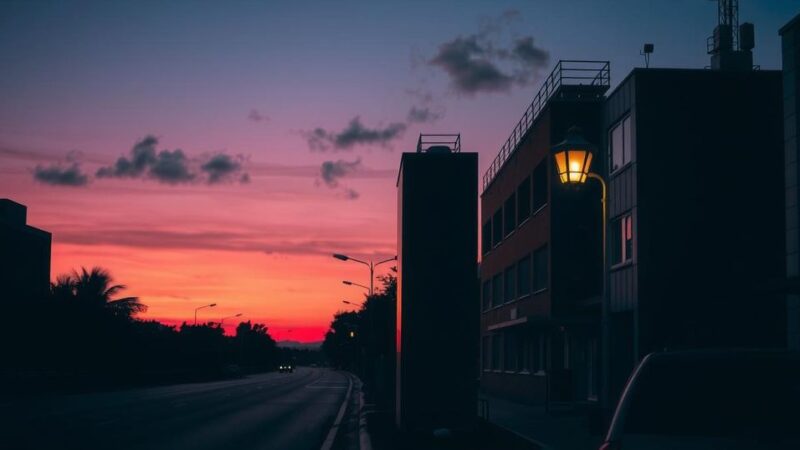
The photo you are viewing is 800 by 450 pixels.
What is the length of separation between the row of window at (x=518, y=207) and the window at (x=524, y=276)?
A: 1704mm

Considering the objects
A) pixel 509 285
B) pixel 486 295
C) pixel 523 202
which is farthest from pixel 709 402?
pixel 486 295

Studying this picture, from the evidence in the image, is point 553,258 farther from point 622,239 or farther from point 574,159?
point 574,159

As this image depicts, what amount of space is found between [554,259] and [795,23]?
53.1 feet

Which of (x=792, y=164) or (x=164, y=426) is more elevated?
(x=792, y=164)

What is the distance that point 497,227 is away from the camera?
4781 centimetres

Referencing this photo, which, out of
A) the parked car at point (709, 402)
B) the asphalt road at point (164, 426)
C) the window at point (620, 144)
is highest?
the window at point (620, 144)

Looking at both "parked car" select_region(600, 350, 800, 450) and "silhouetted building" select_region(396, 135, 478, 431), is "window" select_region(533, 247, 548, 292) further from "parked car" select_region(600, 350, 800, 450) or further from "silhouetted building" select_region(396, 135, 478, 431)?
"parked car" select_region(600, 350, 800, 450)

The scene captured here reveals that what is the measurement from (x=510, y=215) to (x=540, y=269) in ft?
25.7

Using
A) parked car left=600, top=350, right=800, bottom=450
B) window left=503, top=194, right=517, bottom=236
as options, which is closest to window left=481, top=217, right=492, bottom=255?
window left=503, top=194, right=517, bottom=236

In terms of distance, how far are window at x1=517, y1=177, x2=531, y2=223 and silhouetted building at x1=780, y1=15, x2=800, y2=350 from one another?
839 inches

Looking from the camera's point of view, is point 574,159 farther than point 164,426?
No

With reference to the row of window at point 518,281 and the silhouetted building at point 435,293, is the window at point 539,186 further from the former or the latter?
the silhouetted building at point 435,293

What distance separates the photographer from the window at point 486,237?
167 ft

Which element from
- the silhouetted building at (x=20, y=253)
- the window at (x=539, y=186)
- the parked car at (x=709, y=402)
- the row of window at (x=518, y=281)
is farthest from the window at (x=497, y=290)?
the parked car at (x=709, y=402)
